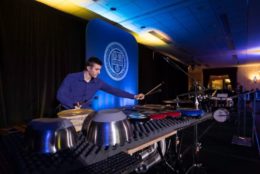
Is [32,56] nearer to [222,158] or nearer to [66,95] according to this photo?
[66,95]

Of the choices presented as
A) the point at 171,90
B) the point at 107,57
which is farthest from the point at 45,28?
the point at 171,90

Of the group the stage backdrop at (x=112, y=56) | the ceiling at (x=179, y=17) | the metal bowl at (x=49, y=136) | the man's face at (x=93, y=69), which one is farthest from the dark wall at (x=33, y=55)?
the metal bowl at (x=49, y=136)

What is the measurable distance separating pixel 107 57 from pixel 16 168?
3.57 m

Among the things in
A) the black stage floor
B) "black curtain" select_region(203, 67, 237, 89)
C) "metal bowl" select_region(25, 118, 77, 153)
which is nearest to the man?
the black stage floor

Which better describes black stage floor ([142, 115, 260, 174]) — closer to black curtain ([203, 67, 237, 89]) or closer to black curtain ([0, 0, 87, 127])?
black curtain ([0, 0, 87, 127])

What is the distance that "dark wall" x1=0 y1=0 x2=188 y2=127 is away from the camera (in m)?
2.69

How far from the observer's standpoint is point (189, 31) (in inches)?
212

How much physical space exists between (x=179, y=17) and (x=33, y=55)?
3.51 m

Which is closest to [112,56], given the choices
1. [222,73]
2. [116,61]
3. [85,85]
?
[116,61]

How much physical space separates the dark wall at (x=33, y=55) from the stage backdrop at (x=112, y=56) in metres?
0.45

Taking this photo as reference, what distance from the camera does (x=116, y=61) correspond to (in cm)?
A: 425

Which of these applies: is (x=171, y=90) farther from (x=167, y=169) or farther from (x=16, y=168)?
(x=16, y=168)

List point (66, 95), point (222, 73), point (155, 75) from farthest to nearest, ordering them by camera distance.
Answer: point (222, 73) → point (155, 75) → point (66, 95)

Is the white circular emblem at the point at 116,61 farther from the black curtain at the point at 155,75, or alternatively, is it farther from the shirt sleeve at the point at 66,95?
the shirt sleeve at the point at 66,95
